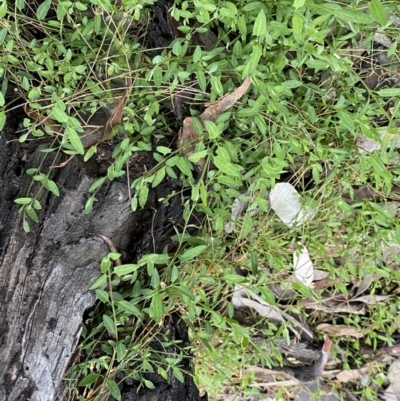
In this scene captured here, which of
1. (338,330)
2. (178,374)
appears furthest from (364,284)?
(178,374)

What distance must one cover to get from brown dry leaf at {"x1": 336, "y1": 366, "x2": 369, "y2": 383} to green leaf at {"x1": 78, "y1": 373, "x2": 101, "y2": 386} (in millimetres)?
1337

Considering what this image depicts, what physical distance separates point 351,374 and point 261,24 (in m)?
1.75

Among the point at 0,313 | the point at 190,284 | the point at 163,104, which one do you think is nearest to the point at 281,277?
the point at 190,284

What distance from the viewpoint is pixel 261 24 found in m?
1.00

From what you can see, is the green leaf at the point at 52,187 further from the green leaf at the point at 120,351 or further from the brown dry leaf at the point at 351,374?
the brown dry leaf at the point at 351,374

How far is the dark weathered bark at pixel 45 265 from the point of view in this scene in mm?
1215

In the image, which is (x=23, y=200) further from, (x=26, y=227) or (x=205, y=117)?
(x=205, y=117)

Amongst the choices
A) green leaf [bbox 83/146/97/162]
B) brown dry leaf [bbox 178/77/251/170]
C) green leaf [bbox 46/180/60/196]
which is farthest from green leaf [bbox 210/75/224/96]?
green leaf [bbox 46/180/60/196]

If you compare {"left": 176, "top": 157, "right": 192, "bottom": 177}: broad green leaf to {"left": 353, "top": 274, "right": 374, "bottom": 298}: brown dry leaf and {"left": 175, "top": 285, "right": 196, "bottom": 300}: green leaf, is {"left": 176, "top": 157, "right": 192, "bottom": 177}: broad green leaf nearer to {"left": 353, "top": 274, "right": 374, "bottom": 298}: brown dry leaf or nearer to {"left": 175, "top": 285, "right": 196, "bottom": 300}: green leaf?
{"left": 175, "top": 285, "right": 196, "bottom": 300}: green leaf

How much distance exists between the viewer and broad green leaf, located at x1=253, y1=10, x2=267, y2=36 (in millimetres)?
997

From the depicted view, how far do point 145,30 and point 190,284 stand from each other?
0.71 m

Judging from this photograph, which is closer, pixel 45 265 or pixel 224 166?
pixel 224 166

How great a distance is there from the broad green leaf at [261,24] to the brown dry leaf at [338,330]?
1.46m

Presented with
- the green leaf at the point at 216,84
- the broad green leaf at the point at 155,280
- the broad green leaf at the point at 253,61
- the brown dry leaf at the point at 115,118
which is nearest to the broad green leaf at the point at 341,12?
the broad green leaf at the point at 253,61
